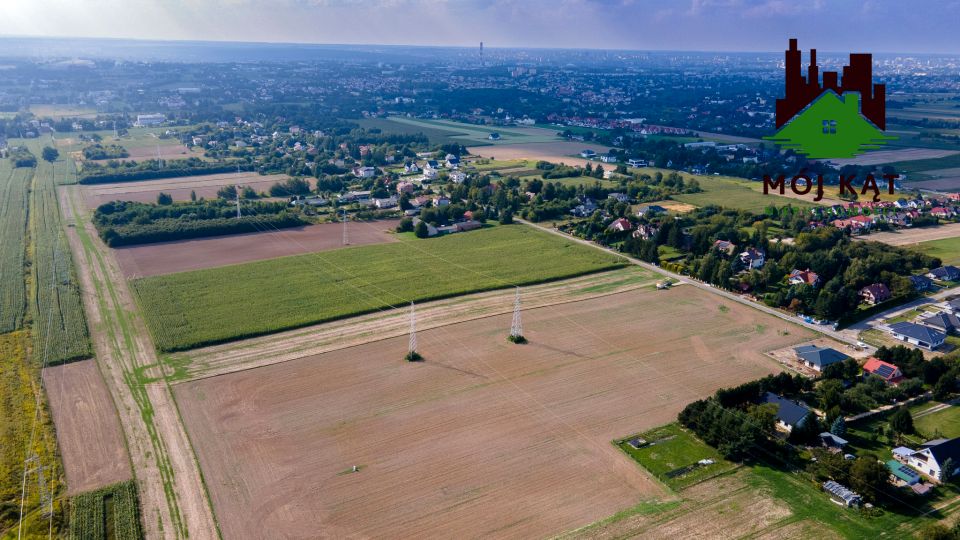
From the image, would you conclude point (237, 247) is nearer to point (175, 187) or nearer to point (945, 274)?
point (175, 187)

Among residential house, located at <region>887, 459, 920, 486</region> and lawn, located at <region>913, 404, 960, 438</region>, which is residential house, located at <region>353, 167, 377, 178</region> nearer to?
lawn, located at <region>913, 404, 960, 438</region>

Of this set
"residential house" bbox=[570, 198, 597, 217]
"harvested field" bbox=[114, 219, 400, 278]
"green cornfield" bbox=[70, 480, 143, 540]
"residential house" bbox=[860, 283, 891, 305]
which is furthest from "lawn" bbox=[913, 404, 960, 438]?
"harvested field" bbox=[114, 219, 400, 278]

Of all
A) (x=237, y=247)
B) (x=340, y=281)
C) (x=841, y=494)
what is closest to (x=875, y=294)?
(x=841, y=494)

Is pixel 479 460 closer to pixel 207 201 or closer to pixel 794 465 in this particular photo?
pixel 794 465

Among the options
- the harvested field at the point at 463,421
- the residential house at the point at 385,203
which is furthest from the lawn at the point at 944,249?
the residential house at the point at 385,203

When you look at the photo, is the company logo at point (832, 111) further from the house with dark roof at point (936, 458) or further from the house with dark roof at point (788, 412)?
the house with dark roof at point (936, 458)

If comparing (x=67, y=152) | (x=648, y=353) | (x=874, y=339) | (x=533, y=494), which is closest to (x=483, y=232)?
(x=648, y=353)
